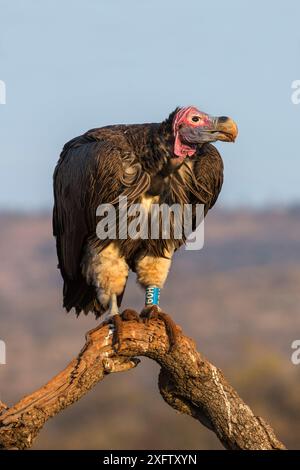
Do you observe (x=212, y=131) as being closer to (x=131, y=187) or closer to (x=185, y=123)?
(x=185, y=123)

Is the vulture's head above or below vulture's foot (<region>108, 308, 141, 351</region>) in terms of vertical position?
above

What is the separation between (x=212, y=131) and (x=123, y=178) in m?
0.84

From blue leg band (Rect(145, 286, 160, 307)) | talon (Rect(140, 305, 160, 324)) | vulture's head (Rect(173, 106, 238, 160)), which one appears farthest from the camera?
blue leg band (Rect(145, 286, 160, 307))

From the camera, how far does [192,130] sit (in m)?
9.42

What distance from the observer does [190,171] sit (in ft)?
31.5

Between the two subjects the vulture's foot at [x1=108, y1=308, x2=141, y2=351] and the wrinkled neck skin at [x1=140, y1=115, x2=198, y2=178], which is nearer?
the vulture's foot at [x1=108, y1=308, x2=141, y2=351]

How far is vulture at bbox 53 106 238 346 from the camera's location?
9258 millimetres

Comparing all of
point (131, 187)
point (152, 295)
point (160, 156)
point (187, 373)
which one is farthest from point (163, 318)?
point (160, 156)

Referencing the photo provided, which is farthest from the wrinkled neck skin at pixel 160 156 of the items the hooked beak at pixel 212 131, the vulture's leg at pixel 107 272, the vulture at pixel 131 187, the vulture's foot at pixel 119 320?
the vulture's foot at pixel 119 320

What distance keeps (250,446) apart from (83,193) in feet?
8.01

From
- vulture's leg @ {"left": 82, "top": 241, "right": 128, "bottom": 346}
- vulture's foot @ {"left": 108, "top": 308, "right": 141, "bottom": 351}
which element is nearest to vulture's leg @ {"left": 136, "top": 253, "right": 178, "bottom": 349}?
vulture's leg @ {"left": 82, "top": 241, "right": 128, "bottom": 346}

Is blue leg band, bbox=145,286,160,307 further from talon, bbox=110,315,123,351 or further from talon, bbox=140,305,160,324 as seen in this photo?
talon, bbox=110,315,123,351

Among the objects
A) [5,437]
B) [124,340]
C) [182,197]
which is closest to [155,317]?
[124,340]

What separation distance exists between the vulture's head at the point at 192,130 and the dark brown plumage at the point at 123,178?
48 mm
